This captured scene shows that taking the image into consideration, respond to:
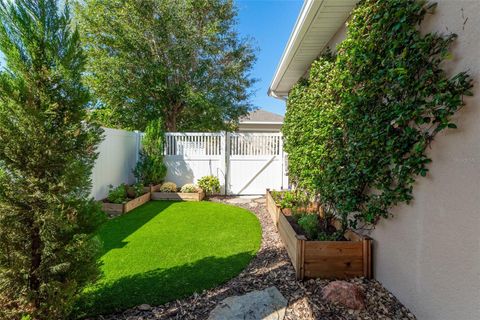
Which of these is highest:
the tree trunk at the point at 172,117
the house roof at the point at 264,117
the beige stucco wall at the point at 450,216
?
the house roof at the point at 264,117

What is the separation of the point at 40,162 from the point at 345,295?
268 centimetres

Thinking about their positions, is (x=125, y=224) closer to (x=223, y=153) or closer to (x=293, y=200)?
(x=293, y=200)

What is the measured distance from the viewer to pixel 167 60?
967cm

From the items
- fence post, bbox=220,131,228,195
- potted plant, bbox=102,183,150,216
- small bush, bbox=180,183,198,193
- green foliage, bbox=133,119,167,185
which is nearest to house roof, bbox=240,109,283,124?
fence post, bbox=220,131,228,195

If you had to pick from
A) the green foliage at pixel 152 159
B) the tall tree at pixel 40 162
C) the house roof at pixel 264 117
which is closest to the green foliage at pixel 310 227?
the tall tree at pixel 40 162

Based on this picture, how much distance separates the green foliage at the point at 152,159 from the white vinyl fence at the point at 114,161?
0.27m

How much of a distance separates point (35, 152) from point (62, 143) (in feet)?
0.54

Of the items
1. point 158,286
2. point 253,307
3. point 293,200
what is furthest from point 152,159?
point 253,307

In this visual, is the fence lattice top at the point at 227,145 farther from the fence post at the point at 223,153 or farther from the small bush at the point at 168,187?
the small bush at the point at 168,187

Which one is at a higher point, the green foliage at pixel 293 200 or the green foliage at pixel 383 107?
the green foliage at pixel 383 107

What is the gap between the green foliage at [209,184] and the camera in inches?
313

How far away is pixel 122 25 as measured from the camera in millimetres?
9039

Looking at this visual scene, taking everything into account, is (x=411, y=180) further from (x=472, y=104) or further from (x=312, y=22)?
(x=312, y=22)

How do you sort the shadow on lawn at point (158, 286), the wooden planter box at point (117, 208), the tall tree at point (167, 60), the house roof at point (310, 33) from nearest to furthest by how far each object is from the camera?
1. the shadow on lawn at point (158, 286)
2. the house roof at point (310, 33)
3. the wooden planter box at point (117, 208)
4. the tall tree at point (167, 60)
